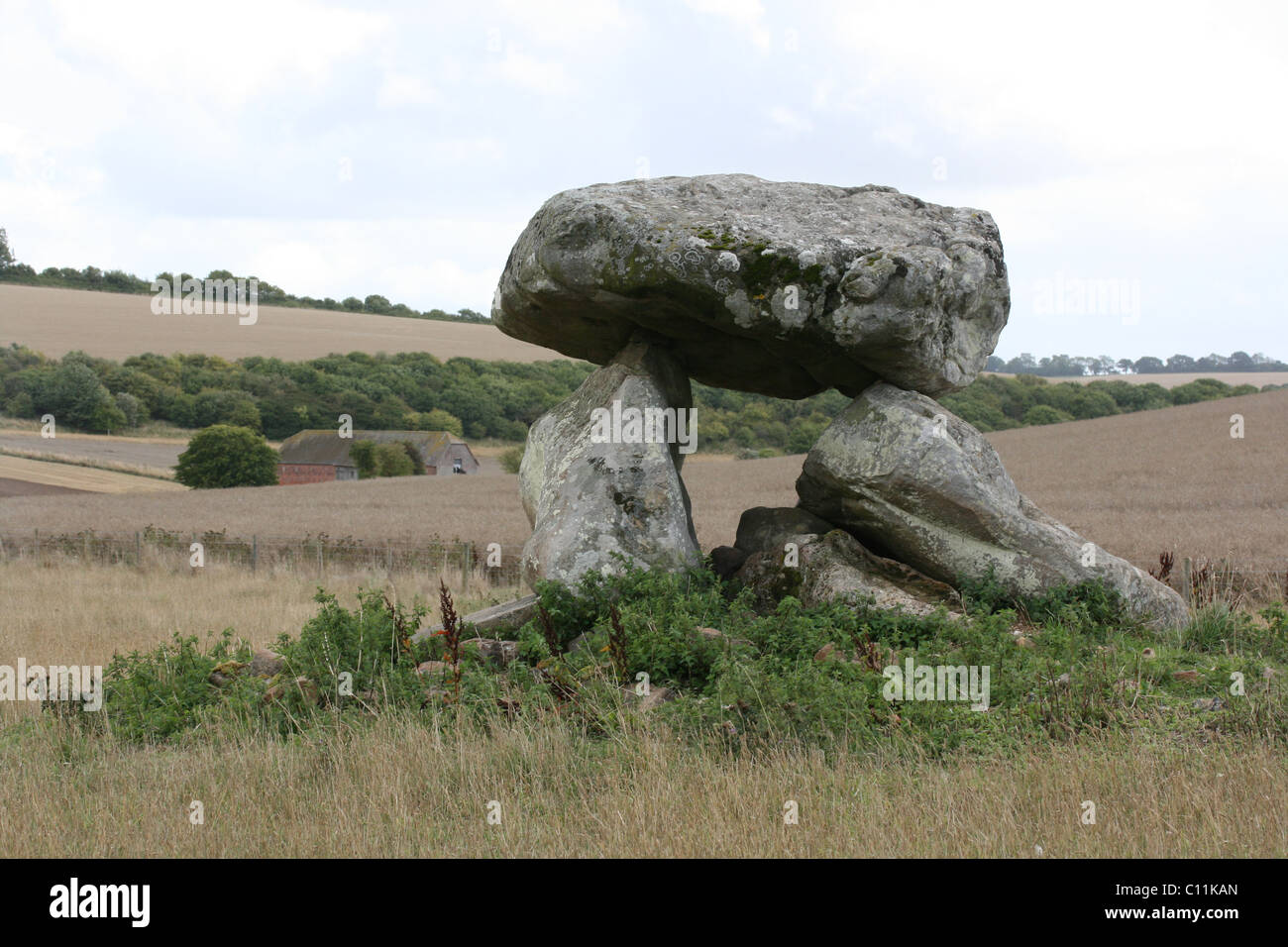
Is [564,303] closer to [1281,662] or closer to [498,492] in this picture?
[1281,662]

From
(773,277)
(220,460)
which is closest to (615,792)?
(773,277)

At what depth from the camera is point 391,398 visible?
68.2 m

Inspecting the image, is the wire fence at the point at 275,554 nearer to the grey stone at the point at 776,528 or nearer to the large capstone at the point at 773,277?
the grey stone at the point at 776,528

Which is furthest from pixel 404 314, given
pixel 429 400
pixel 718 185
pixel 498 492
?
pixel 718 185

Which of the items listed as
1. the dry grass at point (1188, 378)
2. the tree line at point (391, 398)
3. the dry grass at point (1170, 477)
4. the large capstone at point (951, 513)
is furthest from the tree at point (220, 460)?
the dry grass at point (1188, 378)

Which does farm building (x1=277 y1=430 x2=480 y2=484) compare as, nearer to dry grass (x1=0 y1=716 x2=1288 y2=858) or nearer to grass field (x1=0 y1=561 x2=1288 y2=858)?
grass field (x1=0 y1=561 x2=1288 y2=858)

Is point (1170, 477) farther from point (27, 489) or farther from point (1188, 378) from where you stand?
point (1188, 378)

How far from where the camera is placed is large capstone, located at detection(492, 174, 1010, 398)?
10.0 meters

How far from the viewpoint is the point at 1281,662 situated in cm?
899

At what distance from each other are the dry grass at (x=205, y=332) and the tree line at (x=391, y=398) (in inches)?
125

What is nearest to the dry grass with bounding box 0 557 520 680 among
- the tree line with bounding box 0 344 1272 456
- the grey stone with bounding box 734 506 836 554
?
the grey stone with bounding box 734 506 836 554

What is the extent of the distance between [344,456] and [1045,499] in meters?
38.3

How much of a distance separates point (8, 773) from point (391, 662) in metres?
2.71

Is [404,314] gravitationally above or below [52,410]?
above
